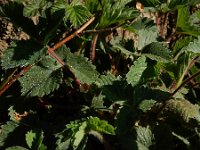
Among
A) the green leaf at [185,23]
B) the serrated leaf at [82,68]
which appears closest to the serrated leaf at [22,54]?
the serrated leaf at [82,68]

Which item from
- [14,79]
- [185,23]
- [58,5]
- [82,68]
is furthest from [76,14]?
[185,23]

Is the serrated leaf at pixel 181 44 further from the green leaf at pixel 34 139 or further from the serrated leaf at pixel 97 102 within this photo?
the green leaf at pixel 34 139

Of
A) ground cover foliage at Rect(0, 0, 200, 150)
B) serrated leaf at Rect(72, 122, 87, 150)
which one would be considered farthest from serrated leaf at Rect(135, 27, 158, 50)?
serrated leaf at Rect(72, 122, 87, 150)

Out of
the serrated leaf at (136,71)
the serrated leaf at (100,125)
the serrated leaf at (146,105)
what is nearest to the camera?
the serrated leaf at (100,125)

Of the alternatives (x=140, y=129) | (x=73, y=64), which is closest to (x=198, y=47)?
(x=140, y=129)

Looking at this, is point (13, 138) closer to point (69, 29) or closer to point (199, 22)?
point (69, 29)
